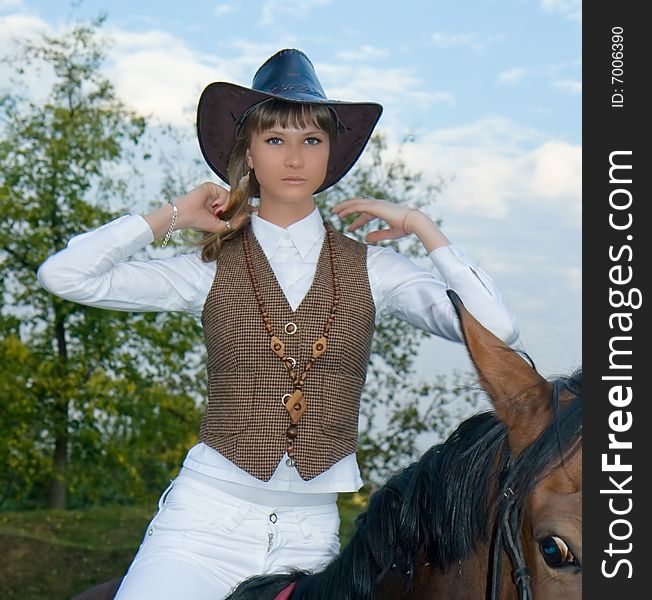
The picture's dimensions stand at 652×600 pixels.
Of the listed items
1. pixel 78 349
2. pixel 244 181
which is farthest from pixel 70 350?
pixel 244 181

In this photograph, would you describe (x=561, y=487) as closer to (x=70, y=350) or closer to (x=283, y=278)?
(x=283, y=278)

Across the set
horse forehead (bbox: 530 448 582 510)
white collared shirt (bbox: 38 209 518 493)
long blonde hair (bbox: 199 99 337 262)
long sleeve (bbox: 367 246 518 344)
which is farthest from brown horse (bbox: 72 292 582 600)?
long blonde hair (bbox: 199 99 337 262)

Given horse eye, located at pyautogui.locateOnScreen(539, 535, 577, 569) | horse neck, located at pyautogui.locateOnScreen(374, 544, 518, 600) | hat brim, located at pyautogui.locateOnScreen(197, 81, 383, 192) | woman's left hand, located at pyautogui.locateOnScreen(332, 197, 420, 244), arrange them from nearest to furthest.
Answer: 1. horse eye, located at pyautogui.locateOnScreen(539, 535, 577, 569)
2. horse neck, located at pyautogui.locateOnScreen(374, 544, 518, 600)
3. woman's left hand, located at pyautogui.locateOnScreen(332, 197, 420, 244)
4. hat brim, located at pyautogui.locateOnScreen(197, 81, 383, 192)

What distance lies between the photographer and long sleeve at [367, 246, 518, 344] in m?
2.62

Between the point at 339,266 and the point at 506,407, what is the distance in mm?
1047

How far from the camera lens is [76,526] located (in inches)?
396

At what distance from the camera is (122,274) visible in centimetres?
276

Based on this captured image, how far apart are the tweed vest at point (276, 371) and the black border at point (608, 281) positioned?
2.80 feet

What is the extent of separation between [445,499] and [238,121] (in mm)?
1591

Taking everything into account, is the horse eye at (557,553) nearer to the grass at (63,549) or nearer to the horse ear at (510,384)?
the horse ear at (510,384)

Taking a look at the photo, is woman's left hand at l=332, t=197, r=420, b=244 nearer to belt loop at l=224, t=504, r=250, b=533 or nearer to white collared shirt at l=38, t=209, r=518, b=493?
white collared shirt at l=38, t=209, r=518, b=493

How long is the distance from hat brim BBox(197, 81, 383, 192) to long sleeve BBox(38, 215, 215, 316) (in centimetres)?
44

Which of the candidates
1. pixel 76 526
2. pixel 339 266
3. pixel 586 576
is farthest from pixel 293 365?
pixel 76 526

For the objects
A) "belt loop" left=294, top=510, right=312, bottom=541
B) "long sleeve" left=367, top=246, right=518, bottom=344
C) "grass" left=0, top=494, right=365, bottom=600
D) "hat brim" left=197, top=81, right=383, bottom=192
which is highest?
"hat brim" left=197, top=81, right=383, bottom=192
